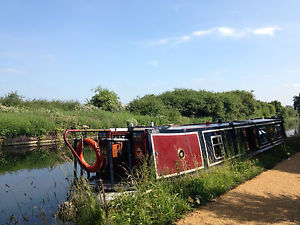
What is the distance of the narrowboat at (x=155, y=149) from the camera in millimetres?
4598

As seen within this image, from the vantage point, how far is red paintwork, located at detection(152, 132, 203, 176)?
15.6 feet

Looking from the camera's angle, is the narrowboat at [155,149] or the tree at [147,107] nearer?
the narrowboat at [155,149]

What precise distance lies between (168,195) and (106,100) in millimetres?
18002

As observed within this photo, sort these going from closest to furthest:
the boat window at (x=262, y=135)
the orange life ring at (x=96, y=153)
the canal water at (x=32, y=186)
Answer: the canal water at (x=32, y=186), the orange life ring at (x=96, y=153), the boat window at (x=262, y=135)

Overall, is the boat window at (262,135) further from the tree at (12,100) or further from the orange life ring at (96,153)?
the tree at (12,100)

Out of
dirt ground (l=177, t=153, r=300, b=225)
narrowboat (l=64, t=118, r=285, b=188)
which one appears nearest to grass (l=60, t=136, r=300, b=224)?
dirt ground (l=177, t=153, r=300, b=225)

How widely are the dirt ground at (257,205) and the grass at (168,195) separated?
165 mm

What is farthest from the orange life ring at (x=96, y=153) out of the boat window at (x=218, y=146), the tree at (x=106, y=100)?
the tree at (x=106, y=100)

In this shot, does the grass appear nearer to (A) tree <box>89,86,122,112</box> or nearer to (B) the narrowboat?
(B) the narrowboat

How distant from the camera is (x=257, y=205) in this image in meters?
4.16

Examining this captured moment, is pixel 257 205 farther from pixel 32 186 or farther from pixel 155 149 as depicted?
pixel 32 186

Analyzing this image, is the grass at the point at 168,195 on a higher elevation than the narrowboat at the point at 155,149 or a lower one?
lower

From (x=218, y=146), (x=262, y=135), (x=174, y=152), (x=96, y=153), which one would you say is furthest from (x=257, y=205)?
(x=262, y=135)

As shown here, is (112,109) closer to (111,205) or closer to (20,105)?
(20,105)
